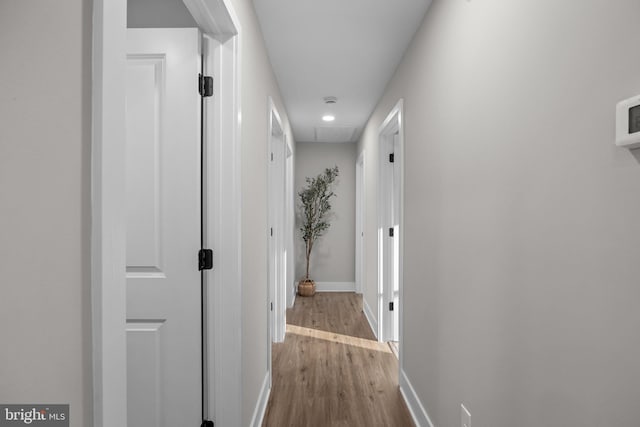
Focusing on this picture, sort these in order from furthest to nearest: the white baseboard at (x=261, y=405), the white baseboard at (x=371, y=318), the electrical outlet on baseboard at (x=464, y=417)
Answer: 1. the white baseboard at (x=371, y=318)
2. the white baseboard at (x=261, y=405)
3. the electrical outlet on baseboard at (x=464, y=417)

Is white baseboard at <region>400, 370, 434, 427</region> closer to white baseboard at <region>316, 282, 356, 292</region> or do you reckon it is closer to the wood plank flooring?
the wood plank flooring

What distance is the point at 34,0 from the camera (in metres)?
0.51

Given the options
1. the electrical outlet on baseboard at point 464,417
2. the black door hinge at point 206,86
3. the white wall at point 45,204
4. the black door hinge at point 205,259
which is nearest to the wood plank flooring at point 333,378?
the electrical outlet on baseboard at point 464,417

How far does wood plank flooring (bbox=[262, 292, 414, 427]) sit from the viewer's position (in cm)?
240

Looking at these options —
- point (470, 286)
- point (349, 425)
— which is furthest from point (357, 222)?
point (470, 286)

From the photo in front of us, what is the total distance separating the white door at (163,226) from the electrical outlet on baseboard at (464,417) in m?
1.15

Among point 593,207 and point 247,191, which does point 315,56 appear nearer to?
point 247,191

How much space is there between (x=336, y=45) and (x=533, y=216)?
→ 6.48ft

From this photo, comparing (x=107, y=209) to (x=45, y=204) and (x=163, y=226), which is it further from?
(x=163, y=226)

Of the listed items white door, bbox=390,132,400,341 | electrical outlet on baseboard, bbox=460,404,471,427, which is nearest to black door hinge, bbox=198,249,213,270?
electrical outlet on baseboard, bbox=460,404,471,427

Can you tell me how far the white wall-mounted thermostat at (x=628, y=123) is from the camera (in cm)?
77

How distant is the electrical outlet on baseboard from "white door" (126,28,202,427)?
1.15m

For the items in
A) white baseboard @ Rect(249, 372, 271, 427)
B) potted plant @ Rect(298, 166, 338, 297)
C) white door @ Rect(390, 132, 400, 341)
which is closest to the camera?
white baseboard @ Rect(249, 372, 271, 427)

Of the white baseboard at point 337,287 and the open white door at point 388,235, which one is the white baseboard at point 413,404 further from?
the white baseboard at point 337,287
